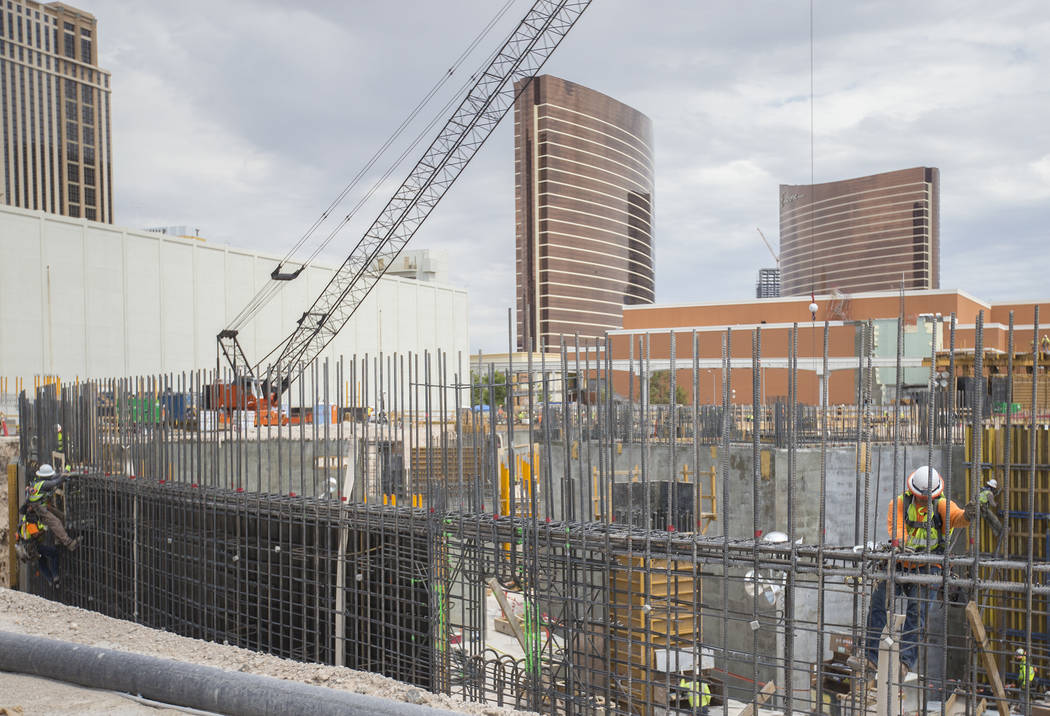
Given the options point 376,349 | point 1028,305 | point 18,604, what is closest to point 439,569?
point 18,604

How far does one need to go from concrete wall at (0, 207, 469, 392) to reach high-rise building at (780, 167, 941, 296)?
311 ft

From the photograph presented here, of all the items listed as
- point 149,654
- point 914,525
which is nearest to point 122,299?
point 149,654

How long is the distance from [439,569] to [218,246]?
140 feet

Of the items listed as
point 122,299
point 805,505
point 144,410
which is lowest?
point 805,505

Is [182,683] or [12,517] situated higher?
[182,683]

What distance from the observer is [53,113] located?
108750 millimetres

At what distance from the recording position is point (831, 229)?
449 ft

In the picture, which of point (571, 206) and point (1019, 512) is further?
point (571, 206)

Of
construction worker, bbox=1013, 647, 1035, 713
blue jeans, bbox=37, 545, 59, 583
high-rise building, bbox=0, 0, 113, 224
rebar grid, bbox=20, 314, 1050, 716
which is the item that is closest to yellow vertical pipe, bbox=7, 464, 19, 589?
rebar grid, bbox=20, 314, 1050, 716

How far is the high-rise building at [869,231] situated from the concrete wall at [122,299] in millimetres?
94701

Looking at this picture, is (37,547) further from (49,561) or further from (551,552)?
(551,552)

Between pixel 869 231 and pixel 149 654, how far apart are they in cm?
13904

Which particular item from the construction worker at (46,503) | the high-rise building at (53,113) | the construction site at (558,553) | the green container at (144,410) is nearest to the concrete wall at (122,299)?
the construction site at (558,553)

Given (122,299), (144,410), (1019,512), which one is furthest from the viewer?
(122,299)
